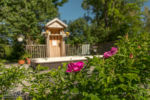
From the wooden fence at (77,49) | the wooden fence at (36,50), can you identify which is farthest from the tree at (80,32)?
the wooden fence at (36,50)

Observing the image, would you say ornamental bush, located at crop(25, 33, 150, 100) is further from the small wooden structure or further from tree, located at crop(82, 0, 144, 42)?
tree, located at crop(82, 0, 144, 42)

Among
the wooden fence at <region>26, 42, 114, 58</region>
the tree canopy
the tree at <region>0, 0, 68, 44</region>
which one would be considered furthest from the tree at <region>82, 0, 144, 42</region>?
the tree at <region>0, 0, 68, 44</region>

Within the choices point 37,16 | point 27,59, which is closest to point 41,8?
point 37,16

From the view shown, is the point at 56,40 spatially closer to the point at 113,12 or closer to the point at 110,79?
the point at 110,79

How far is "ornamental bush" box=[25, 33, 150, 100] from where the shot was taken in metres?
0.75

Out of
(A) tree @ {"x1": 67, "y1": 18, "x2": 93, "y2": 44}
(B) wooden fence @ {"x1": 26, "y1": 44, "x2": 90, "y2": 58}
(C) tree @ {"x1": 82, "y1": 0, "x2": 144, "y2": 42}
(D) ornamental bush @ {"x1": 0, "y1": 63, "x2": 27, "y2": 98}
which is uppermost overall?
(C) tree @ {"x1": 82, "y1": 0, "x2": 144, "y2": 42}

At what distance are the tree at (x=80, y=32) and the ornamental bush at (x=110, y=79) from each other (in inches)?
403

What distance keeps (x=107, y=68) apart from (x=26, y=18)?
9692 millimetres

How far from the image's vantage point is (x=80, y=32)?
11711 millimetres

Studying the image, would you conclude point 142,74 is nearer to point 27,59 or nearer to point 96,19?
point 27,59

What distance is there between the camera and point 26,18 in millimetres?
9328

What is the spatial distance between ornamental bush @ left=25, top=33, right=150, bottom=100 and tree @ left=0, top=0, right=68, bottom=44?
9058mm

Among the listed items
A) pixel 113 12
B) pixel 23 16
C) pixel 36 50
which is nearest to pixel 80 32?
pixel 36 50

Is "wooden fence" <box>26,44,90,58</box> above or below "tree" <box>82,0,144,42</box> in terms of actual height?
below
